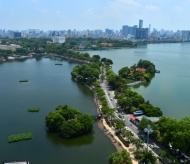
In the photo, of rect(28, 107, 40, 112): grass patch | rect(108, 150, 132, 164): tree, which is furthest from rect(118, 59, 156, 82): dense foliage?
rect(108, 150, 132, 164): tree

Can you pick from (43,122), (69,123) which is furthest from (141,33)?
(69,123)

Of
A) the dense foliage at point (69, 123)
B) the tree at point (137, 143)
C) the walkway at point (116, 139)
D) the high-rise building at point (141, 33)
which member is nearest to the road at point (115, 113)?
the tree at point (137, 143)

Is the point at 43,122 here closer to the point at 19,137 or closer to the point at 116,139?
the point at 19,137

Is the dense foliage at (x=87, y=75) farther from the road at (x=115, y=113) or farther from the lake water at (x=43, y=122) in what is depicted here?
the road at (x=115, y=113)

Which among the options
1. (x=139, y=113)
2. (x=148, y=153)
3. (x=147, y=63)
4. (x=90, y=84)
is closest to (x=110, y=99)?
(x=139, y=113)

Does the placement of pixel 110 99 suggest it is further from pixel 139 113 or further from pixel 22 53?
pixel 22 53
